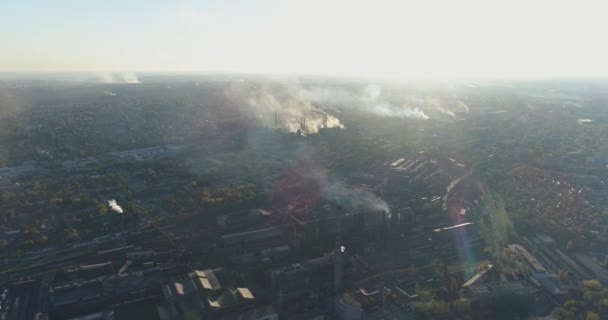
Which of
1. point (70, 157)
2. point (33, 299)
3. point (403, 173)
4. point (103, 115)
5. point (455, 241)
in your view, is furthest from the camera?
Answer: point (103, 115)

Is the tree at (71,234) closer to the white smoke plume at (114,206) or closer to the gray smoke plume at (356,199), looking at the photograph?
the white smoke plume at (114,206)

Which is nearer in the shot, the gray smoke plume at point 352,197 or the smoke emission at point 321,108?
the gray smoke plume at point 352,197

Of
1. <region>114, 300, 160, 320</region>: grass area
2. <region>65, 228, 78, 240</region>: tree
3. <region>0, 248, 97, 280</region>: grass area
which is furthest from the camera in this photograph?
<region>65, 228, 78, 240</region>: tree

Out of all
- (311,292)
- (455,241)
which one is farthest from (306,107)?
(311,292)

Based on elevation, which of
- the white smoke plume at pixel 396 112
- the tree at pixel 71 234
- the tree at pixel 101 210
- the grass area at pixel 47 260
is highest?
the white smoke plume at pixel 396 112

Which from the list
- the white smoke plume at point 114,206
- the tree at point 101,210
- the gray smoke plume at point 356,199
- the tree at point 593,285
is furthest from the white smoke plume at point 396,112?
the tree at point 101,210

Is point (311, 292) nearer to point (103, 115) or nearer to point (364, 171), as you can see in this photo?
point (364, 171)

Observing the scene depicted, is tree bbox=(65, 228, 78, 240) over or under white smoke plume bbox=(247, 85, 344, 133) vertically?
under

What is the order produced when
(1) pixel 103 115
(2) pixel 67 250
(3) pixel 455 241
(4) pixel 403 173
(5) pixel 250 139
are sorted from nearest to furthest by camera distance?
1. (2) pixel 67 250
2. (3) pixel 455 241
3. (4) pixel 403 173
4. (5) pixel 250 139
5. (1) pixel 103 115

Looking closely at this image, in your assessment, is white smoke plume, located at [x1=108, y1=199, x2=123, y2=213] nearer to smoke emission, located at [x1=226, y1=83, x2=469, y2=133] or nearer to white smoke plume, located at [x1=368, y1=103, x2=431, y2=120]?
smoke emission, located at [x1=226, y1=83, x2=469, y2=133]

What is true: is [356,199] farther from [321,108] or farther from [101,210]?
[321,108]

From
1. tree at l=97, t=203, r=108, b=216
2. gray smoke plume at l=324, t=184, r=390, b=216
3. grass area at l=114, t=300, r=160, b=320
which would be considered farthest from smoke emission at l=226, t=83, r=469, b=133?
grass area at l=114, t=300, r=160, b=320
